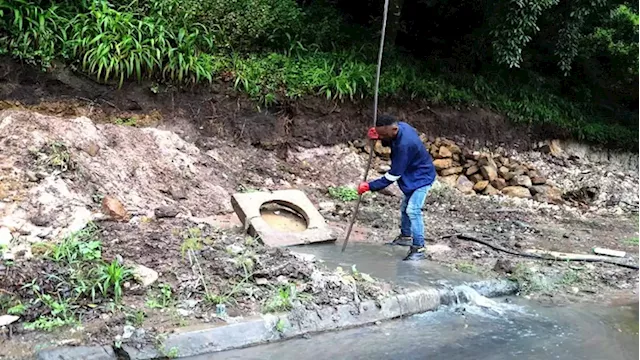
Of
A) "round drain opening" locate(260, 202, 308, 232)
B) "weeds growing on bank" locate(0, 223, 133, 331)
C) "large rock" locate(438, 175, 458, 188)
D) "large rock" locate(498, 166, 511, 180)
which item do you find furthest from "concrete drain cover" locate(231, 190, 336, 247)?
"large rock" locate(498, 166, 511, 180)

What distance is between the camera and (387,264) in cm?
642

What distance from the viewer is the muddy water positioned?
7247mm

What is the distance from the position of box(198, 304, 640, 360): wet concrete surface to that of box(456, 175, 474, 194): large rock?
474 cm

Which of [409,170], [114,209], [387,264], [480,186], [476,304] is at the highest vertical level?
[409,170]

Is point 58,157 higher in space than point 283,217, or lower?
higher

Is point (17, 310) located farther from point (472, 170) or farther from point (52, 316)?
point (472, 170)

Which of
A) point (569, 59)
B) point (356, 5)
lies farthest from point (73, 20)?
point (569, 59)

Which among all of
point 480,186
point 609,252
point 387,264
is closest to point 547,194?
point 480,186

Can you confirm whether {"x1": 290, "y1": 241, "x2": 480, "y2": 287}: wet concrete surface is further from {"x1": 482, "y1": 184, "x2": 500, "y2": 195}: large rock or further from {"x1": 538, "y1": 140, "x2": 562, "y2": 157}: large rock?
{"x1": 538, "y1": 140, "x2": 562, "y2": 157}: large rock

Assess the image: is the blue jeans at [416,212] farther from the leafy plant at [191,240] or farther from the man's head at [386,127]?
the leafy plant at [191,240]

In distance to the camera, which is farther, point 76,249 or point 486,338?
point 76,249

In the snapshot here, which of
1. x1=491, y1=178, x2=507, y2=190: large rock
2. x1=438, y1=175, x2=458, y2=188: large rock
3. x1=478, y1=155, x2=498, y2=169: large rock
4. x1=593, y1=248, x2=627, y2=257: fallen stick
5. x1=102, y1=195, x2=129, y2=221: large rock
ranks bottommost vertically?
x1=438, y1=175, x2=458, y2=188: large rock

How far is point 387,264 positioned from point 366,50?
5508 mm

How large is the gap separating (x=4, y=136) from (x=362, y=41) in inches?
249
